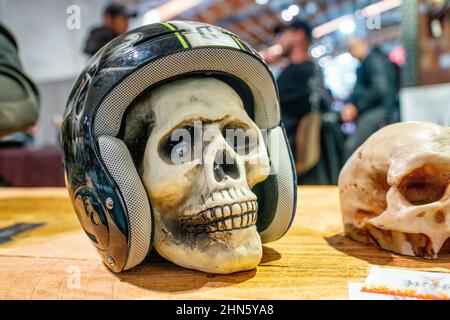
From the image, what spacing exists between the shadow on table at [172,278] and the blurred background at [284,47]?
78 cm

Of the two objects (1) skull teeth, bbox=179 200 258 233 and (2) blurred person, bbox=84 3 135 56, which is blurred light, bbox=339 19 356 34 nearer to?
(2) blurred person, bbox=84 3 135 56

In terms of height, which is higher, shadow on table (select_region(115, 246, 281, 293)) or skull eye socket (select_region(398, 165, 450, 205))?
skull eye socket (select_region(398, 165, 450, 205))

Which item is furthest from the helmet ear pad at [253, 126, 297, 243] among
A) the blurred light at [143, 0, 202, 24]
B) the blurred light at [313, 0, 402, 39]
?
the blurred light at [143, 0, 202, 24]

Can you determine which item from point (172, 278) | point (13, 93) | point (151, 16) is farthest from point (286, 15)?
point (172, 278)

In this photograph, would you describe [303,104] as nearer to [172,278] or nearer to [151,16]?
[172,278]

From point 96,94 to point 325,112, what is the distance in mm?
1583

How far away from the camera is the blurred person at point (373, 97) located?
2.29 metres

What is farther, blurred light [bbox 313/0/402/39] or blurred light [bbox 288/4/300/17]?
blurred light [bbox 313/0/402/39]

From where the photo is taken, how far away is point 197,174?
0.81 meters

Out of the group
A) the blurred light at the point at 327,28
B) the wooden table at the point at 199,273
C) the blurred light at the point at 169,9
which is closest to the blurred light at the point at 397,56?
the blurred light at the point at 327,28

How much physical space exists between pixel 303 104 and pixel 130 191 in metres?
1.42

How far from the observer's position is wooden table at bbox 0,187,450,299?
2.46ft

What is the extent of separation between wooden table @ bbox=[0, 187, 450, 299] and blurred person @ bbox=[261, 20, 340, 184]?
0.87 meters

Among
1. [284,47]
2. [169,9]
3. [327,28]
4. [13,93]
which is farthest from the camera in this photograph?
[327,28]
